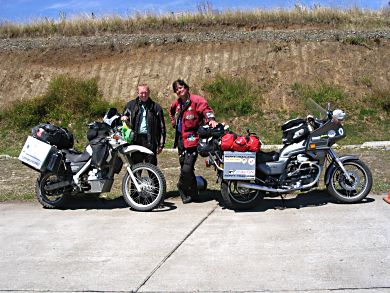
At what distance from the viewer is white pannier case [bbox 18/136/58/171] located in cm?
761

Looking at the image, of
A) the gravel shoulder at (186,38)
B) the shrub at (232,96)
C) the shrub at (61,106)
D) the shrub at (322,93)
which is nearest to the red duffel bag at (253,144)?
the shrub at (232,96)

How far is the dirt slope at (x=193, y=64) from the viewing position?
63.8 feet

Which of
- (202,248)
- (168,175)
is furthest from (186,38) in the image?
(202,248)

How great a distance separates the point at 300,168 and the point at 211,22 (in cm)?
1602

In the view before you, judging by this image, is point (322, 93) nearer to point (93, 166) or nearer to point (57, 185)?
point (93, 166)

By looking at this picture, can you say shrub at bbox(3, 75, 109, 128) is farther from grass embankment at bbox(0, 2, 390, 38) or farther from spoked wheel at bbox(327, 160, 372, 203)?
spoked wheel at bbox(327, 160, 372, 203)

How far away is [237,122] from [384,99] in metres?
4.93

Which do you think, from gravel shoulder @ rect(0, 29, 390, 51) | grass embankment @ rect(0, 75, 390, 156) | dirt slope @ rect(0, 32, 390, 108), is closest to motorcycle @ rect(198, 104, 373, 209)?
grass embankment @ rect(0, 75, 390, 156)

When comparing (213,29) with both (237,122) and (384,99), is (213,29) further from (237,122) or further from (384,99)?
(384,99)

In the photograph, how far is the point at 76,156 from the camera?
784cm

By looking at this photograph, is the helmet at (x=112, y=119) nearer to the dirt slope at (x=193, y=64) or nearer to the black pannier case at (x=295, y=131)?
the black pannier case at (x=295, y=131)

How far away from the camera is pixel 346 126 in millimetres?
16453

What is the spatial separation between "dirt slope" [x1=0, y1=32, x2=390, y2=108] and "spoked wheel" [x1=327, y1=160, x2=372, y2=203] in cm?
1136

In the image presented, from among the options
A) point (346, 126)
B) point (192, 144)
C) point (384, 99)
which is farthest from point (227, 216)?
point (384, 99)
